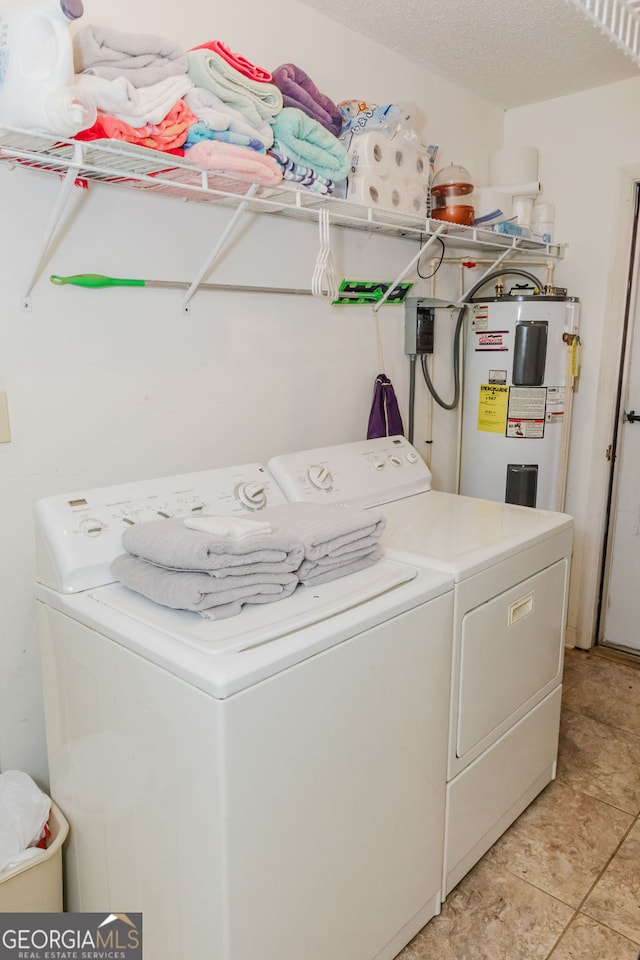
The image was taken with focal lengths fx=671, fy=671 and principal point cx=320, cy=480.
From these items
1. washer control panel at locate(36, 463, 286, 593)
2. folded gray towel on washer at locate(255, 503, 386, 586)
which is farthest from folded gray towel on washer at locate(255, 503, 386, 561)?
washer control panel at locate(36, 463, 286, 593)

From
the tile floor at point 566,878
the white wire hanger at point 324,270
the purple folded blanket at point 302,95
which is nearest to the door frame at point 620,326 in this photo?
the tile floor at point 566,878

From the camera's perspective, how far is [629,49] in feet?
4.63

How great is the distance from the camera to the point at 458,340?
2.76 metres

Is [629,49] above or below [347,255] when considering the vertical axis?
above

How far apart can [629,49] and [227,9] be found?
1.04 metres

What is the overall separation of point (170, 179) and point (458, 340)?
151 cm

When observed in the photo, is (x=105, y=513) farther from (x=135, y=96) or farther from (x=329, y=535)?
(x=135, y=96)

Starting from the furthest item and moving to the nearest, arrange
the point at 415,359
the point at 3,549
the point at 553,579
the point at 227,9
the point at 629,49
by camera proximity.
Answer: the point at 415,359 < the point at 553,579 < the point at 227,9 < the point at 3,549 < the point at 629,49

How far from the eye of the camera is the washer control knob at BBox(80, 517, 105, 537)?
143 centimetres

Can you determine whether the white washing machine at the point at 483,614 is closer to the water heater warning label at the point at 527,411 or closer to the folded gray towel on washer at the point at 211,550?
the folded gray towel on washer at the point at 211,550

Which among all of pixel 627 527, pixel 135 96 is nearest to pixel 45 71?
pixel 135 96

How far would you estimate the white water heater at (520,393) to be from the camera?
258 centimetres

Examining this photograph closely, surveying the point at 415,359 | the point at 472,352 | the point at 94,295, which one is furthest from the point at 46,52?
the point at 472,352

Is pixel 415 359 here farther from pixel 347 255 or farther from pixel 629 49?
pixel 629 49
